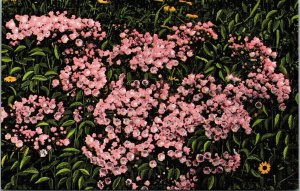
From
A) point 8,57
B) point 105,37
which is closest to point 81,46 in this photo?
point 105,37

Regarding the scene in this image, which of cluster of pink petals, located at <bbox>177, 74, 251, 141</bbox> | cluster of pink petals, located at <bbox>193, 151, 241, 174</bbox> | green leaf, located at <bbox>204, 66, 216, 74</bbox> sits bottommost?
cluster of pink petals, located at <bbox>193, 151, 241, 174</bbox>

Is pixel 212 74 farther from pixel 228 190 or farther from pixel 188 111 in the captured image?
pixel 228 190

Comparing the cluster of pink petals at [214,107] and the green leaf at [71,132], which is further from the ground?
the cluster of pink petals at [214,107]

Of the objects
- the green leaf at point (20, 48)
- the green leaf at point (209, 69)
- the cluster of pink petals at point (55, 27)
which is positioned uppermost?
the cluster of pink petals at point (55, 27)

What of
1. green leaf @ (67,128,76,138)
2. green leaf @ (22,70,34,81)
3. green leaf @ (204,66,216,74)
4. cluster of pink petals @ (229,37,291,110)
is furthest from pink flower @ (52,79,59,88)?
cluster of pink petals @ (229,37,291,110)

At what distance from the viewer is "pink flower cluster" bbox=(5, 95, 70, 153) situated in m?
2.06

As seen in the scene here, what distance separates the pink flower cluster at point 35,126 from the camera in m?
2.06

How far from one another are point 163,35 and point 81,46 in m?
0.37

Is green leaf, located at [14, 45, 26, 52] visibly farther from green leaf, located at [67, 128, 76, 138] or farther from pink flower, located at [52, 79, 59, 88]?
green leaf, located at [67, 128, 76, 138]

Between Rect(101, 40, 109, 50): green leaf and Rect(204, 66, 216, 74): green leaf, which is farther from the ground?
Rect(101, 40, 109, 50): green leaf

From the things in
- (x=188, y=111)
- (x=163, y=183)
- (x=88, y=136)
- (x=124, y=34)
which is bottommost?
(x=163, y=183)

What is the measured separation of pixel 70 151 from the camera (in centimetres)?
206

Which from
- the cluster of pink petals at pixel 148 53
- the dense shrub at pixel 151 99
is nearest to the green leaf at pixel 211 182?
the dense shrub at pixel 151 99

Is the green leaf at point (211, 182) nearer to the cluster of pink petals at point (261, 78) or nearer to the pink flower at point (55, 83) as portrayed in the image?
the cluster of pink petals at point (261, 78)
